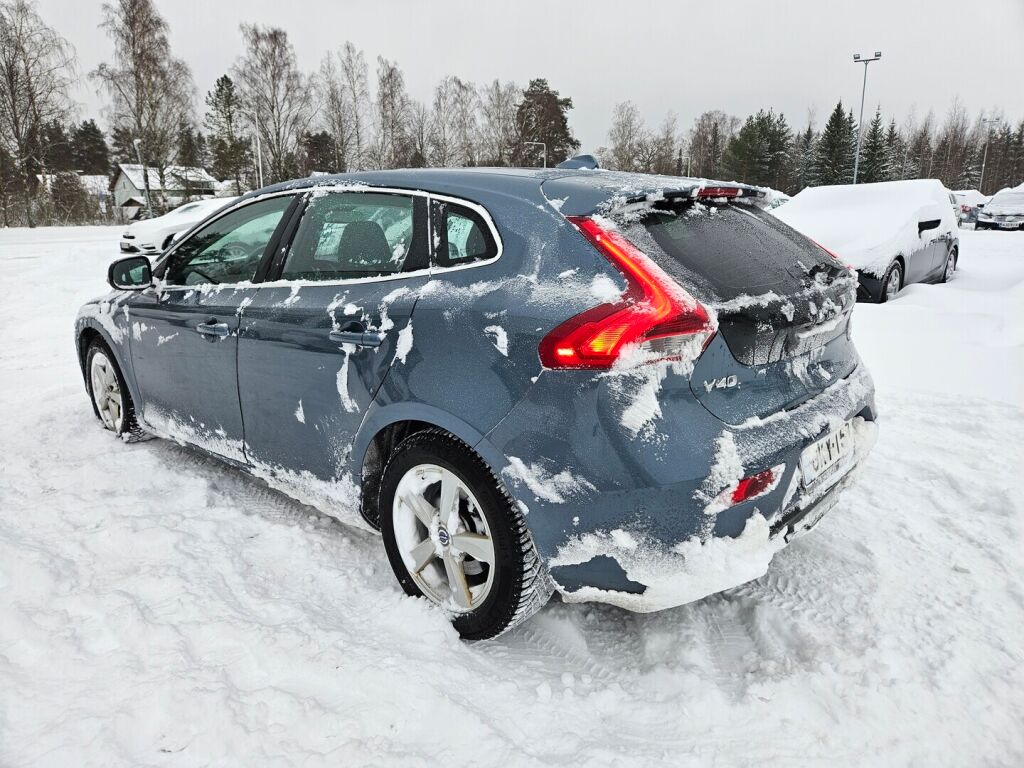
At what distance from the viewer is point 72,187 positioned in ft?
107

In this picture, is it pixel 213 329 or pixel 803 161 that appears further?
pixel 803 161

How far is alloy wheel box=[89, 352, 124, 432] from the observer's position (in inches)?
162

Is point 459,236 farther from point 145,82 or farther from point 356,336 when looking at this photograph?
point 145,82

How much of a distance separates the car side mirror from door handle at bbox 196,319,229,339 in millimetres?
710

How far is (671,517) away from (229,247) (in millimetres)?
2598

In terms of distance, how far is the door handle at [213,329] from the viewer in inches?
119

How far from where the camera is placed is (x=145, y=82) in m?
33.4

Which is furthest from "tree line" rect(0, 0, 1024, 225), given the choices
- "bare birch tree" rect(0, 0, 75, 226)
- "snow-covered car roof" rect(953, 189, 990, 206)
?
"snow-covered car roof" rect(953, 189, 990, 206)

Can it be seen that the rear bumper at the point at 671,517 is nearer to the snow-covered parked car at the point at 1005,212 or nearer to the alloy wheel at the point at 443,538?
the alloy wheel at the point at 443,538

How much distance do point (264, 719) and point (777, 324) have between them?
1.94m

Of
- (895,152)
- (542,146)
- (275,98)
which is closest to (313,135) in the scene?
(275,98)

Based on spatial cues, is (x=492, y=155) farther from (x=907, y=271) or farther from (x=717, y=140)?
(x=907, y=271)

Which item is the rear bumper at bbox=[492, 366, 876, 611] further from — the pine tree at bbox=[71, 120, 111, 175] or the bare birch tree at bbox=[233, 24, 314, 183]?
the pine tree at bbox=[71, 120, 111, 175]

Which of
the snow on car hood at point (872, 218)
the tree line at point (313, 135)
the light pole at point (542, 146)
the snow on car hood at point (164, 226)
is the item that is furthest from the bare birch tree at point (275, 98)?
the snow on car hood at point (872, 218)
